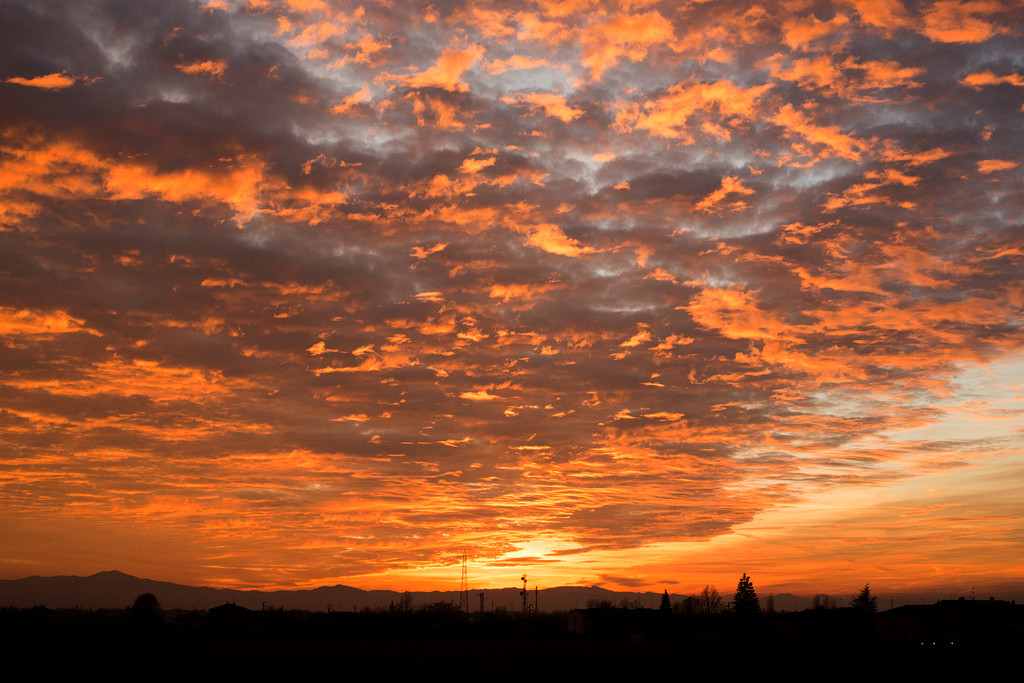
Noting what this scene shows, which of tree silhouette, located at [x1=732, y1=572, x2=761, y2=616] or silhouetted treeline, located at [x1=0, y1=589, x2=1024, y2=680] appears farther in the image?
tree silhouette, located at [x1=732, y1=572, x2=761, y2=616]

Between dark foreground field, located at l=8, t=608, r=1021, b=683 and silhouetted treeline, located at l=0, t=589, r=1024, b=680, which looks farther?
silhouetted treeline, located at l=0, t=589, r=1024, b=680

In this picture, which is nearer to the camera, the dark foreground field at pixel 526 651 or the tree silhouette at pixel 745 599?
the dark foreground field at pixel 526 651

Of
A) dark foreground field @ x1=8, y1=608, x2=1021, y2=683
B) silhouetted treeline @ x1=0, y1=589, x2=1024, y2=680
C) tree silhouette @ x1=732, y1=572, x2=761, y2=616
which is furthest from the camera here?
tree silhouette @ x1=732, y1=572, x2=761, y2=616

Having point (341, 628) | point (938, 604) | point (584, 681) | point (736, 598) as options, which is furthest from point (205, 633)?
point (938, 604)

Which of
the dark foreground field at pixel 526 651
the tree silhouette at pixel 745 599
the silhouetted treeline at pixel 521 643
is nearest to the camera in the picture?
the dark foreground field at pixel 526 651

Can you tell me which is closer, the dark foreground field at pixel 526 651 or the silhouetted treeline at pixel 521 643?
the dark foreground field at pixel 526 651

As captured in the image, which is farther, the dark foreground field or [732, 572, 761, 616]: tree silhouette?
[732, 572, 761, 616]: tree silhouette

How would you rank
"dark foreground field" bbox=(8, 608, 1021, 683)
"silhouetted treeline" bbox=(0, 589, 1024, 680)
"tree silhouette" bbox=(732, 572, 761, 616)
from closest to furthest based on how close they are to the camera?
"dark foreground field" bbox=(8, 608, 1021, 683)
"silhouetted treeline" bbox=(0, 589, 1024, 680)
"tree silhouette" bbox=(732, 572, 761, 616)

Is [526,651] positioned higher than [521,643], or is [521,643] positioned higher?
[526,651]

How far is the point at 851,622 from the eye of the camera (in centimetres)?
13162

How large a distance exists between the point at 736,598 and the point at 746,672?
246 ft

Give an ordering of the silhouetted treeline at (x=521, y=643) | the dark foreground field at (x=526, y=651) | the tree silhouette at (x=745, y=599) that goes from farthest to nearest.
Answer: the tree silhouette at (x=745, y=599) < the silhouetted treeline at (x=521, y=643) < the dark foreground field at (x=526, y=651)

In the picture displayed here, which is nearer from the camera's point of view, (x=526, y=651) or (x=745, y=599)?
(x=526, y=651)

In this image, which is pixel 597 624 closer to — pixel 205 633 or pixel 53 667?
pixel 205 633
